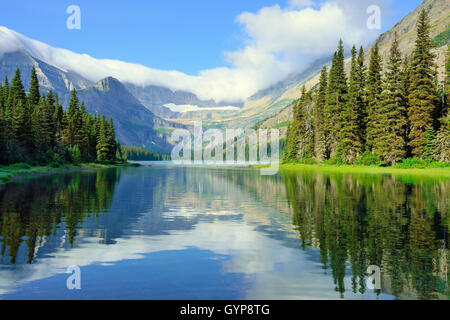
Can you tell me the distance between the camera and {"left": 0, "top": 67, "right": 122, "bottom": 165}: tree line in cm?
8019

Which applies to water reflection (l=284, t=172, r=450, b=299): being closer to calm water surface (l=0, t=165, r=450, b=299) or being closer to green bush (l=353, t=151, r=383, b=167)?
calm water surface (l=0, t=165, r=450, b=299)

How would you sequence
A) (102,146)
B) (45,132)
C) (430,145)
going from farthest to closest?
(102,146), (45,132), (430,145)

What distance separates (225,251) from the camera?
1370 cm

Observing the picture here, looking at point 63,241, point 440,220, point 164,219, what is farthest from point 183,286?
point 440,220

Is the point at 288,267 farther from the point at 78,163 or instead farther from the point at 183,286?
the point at 78,163

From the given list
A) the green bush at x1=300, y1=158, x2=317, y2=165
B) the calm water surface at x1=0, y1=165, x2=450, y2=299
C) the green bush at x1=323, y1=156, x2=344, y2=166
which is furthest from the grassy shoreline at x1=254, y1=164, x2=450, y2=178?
the calm water surface at x1=0, y1=165, x2=450, y2=299

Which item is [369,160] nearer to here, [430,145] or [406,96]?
[430,145]

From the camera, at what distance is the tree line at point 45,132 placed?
80188mm

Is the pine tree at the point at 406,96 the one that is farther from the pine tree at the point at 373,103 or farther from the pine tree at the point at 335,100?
the pine tree at the point at 335,100

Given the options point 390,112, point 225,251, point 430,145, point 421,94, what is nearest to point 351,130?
point 390,112

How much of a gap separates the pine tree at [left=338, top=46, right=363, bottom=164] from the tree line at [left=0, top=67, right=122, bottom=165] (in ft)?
248

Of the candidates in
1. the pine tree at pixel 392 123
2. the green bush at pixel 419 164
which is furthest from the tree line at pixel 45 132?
the green bush at pixel 419 164

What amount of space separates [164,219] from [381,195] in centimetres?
Result: 2015

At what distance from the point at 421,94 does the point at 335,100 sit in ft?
101
